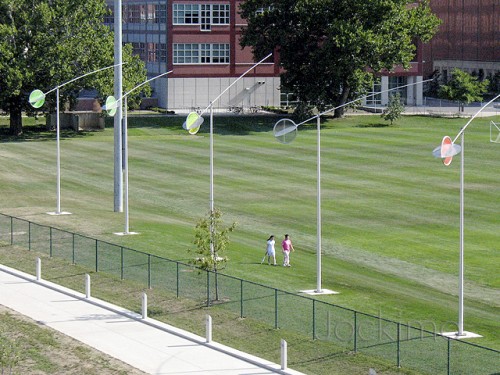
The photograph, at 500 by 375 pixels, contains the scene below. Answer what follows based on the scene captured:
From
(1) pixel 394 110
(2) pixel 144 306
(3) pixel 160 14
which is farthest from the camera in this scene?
(3) pixel 160 14

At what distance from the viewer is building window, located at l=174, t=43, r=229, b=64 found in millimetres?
143750

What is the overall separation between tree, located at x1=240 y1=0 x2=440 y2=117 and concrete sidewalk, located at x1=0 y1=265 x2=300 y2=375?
245 ft

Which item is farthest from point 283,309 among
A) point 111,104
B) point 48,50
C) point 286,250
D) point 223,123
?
point 223,123

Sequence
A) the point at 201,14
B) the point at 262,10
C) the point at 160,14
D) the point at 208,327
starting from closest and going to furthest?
the point at 208,327 < the point at 262,10 < the point at 201,14 < the point at 160,14

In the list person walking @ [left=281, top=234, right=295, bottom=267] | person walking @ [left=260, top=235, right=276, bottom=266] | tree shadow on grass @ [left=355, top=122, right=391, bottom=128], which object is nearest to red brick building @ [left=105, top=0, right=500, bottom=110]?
tree shadow on grass @ [left=355, top=122, right=391, bottom=128]

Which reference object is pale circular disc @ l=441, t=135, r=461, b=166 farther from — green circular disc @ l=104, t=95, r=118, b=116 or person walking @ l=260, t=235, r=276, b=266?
green circular disc @ l=104, t=95, r=118, b=116

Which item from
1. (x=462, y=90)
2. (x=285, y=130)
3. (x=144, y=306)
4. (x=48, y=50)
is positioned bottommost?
(x=144, y=306)

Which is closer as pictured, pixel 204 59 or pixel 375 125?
pixel 375 125

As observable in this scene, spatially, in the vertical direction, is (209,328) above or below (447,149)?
below

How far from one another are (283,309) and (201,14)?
333 feet

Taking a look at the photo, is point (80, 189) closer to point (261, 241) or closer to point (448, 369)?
point (261, 241)

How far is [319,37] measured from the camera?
130250mm

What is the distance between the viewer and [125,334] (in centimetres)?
4412

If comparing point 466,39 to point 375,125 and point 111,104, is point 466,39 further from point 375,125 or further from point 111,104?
point 111,104
